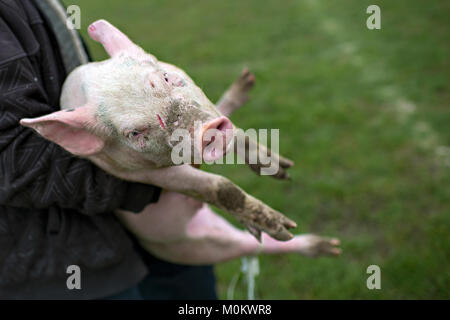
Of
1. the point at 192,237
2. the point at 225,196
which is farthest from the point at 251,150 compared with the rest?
the point at 192,237

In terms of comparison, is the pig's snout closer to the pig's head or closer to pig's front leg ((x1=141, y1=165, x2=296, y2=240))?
the pig's head

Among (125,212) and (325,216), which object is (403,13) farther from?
(125,212)

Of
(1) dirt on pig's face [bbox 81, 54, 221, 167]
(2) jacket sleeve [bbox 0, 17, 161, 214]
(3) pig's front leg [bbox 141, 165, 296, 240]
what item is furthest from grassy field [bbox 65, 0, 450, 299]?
(1) dirt on pig's face [bbox 81, 54, 221, 167]

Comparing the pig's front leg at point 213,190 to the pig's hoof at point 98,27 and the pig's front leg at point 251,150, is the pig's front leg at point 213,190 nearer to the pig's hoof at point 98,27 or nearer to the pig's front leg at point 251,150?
the pig's front leg at point 251,150

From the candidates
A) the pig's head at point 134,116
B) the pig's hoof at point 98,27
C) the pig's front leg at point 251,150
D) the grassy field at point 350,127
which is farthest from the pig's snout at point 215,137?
the grassy field at point 350,127

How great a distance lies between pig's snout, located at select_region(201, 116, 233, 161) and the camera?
4.09 ft

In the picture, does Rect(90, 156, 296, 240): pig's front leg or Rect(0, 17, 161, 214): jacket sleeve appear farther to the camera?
Rect(90, 156, 296, 240): pig's front leg

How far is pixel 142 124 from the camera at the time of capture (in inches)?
53.6

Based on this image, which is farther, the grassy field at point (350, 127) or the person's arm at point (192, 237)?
the grassy field at point (350, 127)

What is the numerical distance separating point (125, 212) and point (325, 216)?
6.20ft

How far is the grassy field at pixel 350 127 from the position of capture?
2947 millimetres

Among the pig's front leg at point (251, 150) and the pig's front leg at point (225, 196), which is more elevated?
the pig's front leg at point (251, 150)

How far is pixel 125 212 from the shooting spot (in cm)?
188
